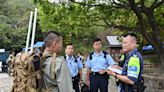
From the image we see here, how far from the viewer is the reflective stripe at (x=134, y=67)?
5684mm

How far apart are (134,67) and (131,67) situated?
0.15ft

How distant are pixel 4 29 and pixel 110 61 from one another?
1709 inches

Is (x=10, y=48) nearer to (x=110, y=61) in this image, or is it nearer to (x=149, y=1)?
(x=149, y=1)

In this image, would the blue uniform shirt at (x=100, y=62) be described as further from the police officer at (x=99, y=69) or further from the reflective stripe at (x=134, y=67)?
the reflective stripe at (x=134, y=67)

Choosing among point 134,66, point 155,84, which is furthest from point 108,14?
point 134,66

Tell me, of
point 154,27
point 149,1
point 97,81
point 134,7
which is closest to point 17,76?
point 97,81

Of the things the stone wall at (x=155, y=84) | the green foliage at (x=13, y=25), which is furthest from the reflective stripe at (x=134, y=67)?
the green foliage at (x=13, y=25)

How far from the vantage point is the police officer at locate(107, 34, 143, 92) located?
5.71 metres

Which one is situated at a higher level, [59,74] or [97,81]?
[59,74]

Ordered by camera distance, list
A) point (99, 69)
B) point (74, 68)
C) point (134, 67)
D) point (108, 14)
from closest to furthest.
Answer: point (134, 67)
point (99, 69)
point (74, 68)
point (108, 14)

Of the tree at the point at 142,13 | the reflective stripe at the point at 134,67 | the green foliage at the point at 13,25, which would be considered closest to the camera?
the reflective stripe at the point at 134,67

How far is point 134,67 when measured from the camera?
5691 millimetres

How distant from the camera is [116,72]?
605 cm

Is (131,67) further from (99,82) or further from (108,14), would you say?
(108,14)
